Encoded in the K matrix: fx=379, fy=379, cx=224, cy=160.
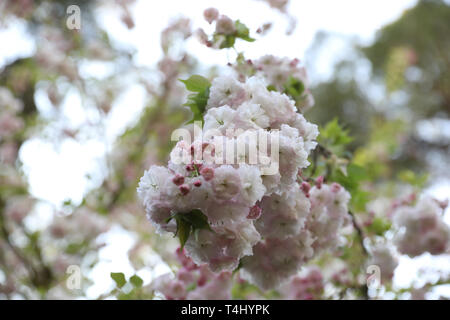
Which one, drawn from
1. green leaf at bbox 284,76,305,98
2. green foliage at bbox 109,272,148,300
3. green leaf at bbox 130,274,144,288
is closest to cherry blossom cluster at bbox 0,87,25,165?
green foliage at bbox 109,272,148,300

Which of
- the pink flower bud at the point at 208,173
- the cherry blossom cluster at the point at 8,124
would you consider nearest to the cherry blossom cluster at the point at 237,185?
the pink flower bud at the point at 208,173

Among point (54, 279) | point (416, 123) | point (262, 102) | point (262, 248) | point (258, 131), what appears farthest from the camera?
point (416, 123)

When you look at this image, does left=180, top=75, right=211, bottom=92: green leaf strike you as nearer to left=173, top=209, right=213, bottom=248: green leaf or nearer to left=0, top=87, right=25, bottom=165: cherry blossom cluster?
left=173, top=209, right=213, bottom=248: green leaf

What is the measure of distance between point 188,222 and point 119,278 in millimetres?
527

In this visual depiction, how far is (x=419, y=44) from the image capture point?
7.98 metres

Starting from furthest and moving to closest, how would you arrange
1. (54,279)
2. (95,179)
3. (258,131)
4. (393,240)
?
(95,179) < (54,279) < (393,240) < (258,131)

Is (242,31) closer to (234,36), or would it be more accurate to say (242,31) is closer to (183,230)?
(234,36)

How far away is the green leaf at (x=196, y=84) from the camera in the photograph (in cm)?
99

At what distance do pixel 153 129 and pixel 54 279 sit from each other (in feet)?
4.23

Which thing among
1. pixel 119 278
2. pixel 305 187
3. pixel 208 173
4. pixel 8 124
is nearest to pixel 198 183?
pixel 208 173

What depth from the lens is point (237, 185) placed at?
66 centimetres
